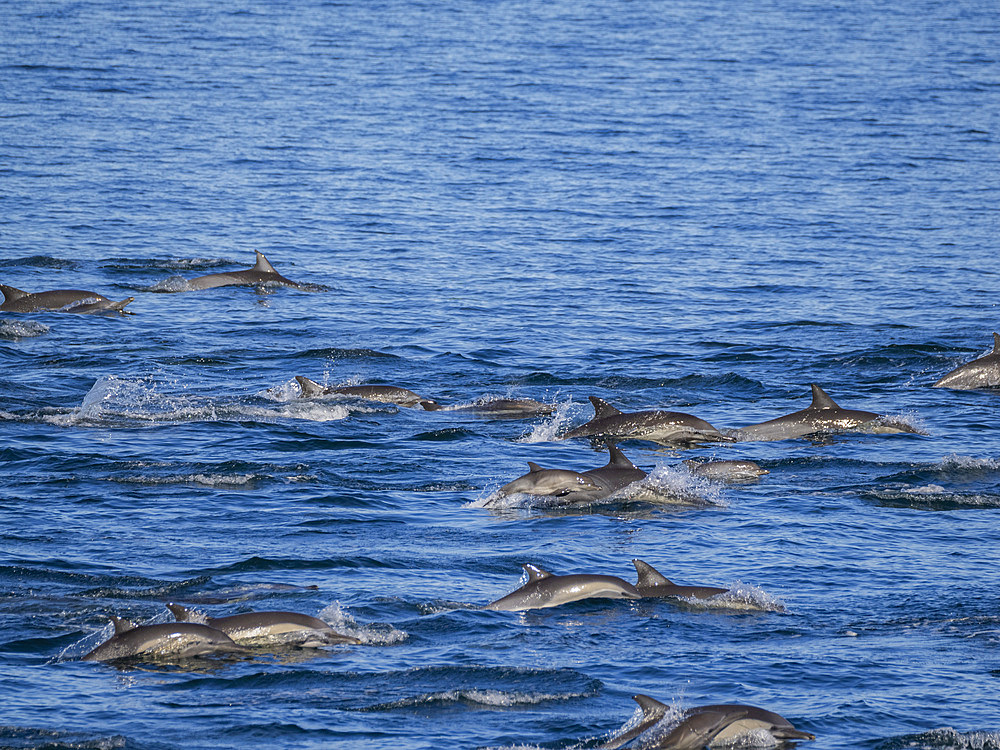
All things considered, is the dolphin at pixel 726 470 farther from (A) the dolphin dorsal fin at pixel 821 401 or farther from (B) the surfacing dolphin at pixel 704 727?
(B) the surfacing dolphin at pixel 704 727

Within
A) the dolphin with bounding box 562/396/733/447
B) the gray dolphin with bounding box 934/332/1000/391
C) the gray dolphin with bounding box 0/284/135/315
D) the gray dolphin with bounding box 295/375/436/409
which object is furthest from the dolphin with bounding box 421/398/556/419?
the gray dolphin with bounding box 0/284/135/315

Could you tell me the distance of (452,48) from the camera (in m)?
78.1

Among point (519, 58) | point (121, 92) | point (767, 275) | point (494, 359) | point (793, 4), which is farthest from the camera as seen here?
point (793, 4)

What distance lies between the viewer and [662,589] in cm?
1590

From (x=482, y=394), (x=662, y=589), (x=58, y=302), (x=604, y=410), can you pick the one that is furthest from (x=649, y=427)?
(x=58, y=302)

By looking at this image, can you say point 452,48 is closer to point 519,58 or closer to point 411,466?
point 519,58

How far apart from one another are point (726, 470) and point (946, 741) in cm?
820

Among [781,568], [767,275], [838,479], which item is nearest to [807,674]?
[781,568]

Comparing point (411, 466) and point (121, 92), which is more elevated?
point (121, 92)

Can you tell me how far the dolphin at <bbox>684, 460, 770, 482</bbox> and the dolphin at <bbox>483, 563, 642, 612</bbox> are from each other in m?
5.14

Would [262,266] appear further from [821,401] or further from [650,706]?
[650,706]

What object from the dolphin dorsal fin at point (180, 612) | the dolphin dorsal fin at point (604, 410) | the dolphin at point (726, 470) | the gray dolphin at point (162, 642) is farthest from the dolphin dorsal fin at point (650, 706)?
the dolphin dorsal fin at point (604, 410)

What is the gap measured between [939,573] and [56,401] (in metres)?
14.7

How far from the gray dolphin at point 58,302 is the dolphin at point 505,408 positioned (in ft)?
31.1
